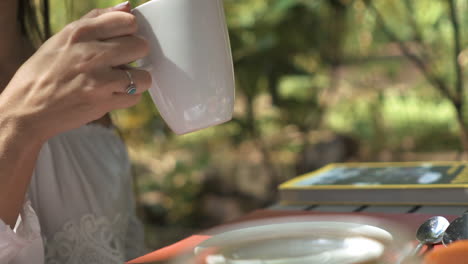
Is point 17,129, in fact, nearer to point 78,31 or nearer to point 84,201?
point 78,31

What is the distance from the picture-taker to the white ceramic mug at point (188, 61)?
0.52 m

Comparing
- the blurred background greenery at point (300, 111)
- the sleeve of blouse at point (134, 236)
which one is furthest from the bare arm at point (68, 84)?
the blurred background greenery at point (300, 111)

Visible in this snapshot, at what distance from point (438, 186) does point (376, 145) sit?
10.3 feet

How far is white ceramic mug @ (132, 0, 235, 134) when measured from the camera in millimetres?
519

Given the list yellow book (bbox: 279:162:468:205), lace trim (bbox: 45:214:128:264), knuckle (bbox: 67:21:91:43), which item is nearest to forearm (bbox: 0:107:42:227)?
knuckle (bbox: 67:21:91:43)

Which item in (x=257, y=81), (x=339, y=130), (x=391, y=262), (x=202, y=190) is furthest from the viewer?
(x=339, y=130)

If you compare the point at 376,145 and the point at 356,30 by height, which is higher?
the point at 356,30

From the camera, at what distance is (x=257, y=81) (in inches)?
112

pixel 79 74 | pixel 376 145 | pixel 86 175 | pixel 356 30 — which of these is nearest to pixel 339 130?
pixel 376 145

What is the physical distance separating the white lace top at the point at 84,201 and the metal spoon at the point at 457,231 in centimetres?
52

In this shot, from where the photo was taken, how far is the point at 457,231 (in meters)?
0.47

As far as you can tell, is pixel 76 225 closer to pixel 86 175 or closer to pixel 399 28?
pixel 86 175

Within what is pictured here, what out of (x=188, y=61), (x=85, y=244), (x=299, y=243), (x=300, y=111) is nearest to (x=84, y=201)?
(x=85, y=244)

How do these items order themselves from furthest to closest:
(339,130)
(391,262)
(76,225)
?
(339,130)
(76,225)
(391,262)
